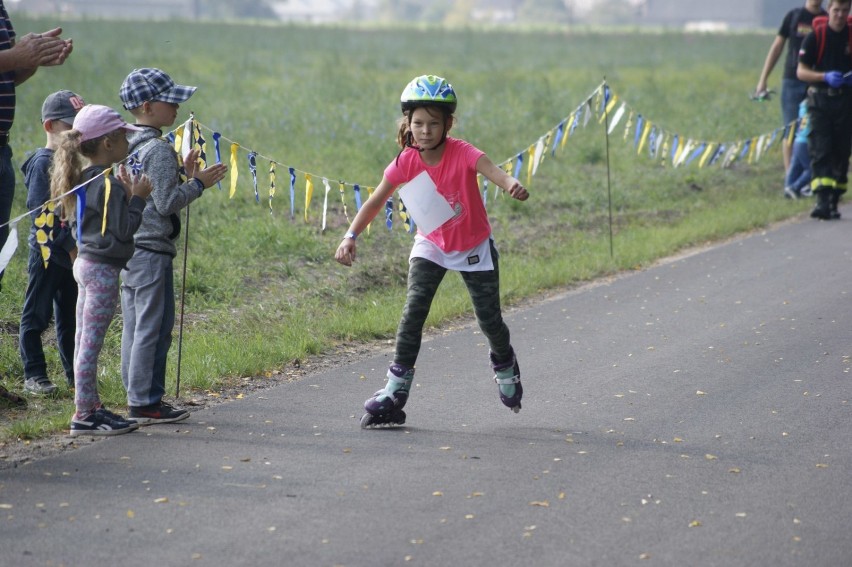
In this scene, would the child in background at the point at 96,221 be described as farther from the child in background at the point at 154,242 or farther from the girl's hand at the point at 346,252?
the girl's hand at the point at 346,252

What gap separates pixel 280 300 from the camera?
31.6 feet

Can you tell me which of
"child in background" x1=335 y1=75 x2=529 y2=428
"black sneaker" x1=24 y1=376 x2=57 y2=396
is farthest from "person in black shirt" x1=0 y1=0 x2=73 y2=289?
"child in background" x1=335 y1=75 x2=529 y2=428

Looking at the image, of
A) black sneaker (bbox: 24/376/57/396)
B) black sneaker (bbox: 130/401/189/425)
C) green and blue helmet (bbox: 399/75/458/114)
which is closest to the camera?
green and blue helmet (bbox: 399/75/458/114)

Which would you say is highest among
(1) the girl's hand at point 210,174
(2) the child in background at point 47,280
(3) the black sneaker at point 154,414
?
(1) the girl's hand at point 210,174

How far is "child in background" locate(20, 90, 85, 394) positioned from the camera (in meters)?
6.80

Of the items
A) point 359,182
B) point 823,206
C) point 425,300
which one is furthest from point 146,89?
point 823,206

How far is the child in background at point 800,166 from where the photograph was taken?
569 inches

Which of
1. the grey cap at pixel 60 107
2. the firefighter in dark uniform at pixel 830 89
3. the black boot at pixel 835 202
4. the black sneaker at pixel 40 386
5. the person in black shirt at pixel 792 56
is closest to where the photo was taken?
the grey cap at pixel 60 107

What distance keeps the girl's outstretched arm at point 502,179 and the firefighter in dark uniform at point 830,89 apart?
8000 millimetres

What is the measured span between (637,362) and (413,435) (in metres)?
2.17

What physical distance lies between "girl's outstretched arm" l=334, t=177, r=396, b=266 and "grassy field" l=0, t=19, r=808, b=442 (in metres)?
1.43

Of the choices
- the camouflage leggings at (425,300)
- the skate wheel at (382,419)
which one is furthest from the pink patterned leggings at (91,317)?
the camouflage leggings at (425,300)

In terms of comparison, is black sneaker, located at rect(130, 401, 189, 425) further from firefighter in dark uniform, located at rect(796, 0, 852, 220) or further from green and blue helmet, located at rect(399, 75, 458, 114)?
firefighter in dark uniform, located at rect(796, 0, 852, 220)

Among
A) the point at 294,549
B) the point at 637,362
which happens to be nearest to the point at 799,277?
the point at 637,362
